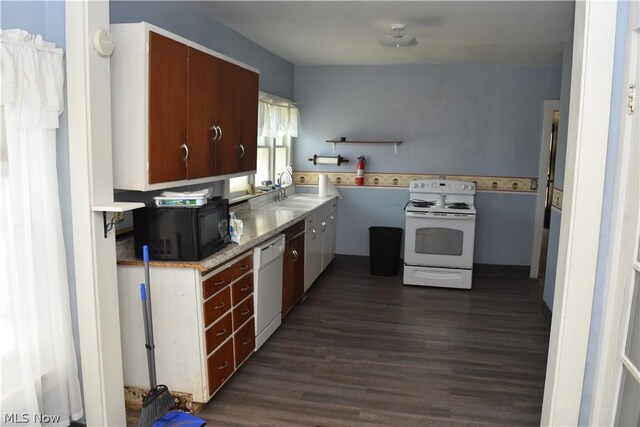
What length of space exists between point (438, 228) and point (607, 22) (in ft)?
11.8

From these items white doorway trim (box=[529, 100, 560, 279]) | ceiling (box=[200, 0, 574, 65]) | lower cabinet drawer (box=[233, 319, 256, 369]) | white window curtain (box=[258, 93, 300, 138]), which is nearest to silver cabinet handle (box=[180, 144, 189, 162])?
lower cabinet drawer (box=[233, 319, 256, 369])

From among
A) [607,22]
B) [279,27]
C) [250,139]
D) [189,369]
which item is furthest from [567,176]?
[279,27]

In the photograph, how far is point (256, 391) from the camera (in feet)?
9.89

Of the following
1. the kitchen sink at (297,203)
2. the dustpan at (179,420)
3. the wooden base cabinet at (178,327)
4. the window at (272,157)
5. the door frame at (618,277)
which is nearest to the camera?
the door frame at (618,277)

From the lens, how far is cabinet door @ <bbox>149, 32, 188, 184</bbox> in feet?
8.38

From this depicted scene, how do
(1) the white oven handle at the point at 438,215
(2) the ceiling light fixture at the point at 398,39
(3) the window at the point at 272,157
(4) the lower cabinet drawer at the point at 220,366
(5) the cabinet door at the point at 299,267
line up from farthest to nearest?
(3) the window at the point at 272,157
(1) the white oven handle at the point at 438,215
(5) the cabinet door at the point at 299,267
(2) the ceiling light fixture at the point at 398,39
(4) the lower cabinet drawer at the point at 220,366

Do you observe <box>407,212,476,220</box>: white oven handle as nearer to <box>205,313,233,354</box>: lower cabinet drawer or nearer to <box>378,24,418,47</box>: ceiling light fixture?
<box>378,24,418,47</box>: ceiling light fixture

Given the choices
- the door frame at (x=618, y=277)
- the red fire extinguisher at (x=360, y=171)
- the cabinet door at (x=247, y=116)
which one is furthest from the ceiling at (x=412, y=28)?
the door frame at (x=618, y=277)

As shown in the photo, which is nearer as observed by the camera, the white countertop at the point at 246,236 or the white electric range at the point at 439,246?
the white countertop at the point at 246,236

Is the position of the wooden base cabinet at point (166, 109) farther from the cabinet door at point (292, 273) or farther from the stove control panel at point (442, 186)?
the stove control panel at point (442, 186)

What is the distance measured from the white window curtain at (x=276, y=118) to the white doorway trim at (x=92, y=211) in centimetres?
270

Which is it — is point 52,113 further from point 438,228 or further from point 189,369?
point 438,228

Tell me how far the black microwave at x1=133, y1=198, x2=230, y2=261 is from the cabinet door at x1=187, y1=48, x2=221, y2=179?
36cm

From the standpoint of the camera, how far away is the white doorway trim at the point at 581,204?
5.71ft
